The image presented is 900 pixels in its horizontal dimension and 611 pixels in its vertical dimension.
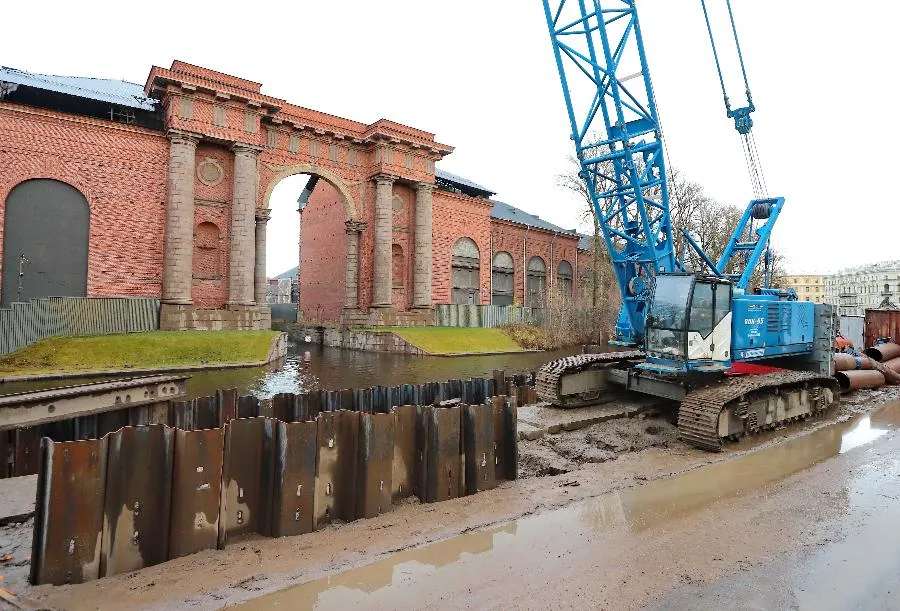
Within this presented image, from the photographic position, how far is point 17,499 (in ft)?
15.3

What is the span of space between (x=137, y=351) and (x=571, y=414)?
17.1 m

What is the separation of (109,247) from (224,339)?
724 centimetres

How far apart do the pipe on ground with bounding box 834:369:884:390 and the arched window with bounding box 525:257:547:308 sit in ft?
91.4

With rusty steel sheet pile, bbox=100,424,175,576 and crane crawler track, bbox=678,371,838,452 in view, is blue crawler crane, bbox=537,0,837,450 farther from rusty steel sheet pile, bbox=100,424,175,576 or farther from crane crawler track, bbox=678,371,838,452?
rusty steel sheet pile, bbox=100,424,175,576

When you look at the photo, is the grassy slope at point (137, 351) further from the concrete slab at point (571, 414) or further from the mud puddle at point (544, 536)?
the mud puddle at point (544, 536)

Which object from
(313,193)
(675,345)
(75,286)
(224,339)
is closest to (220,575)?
(675,345)

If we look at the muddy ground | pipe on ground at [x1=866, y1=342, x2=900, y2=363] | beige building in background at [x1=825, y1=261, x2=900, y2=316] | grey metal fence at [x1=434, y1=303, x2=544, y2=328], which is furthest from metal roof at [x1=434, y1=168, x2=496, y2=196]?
beige building in background at [x1=825, y1=261, x2=900, y2=316]

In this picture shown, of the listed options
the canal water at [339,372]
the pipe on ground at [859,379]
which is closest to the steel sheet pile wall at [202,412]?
the canal water at [339,372]

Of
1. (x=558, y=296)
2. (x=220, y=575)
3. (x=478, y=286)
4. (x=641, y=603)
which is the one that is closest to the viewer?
(x=641, y=603)

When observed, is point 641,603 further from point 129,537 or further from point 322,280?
point 322,280

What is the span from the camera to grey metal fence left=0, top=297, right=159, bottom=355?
17438mm

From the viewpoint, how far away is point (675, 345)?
27.8 ft

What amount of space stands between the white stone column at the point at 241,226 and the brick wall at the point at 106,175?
124 inches

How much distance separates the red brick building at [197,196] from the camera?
69.7 ft
